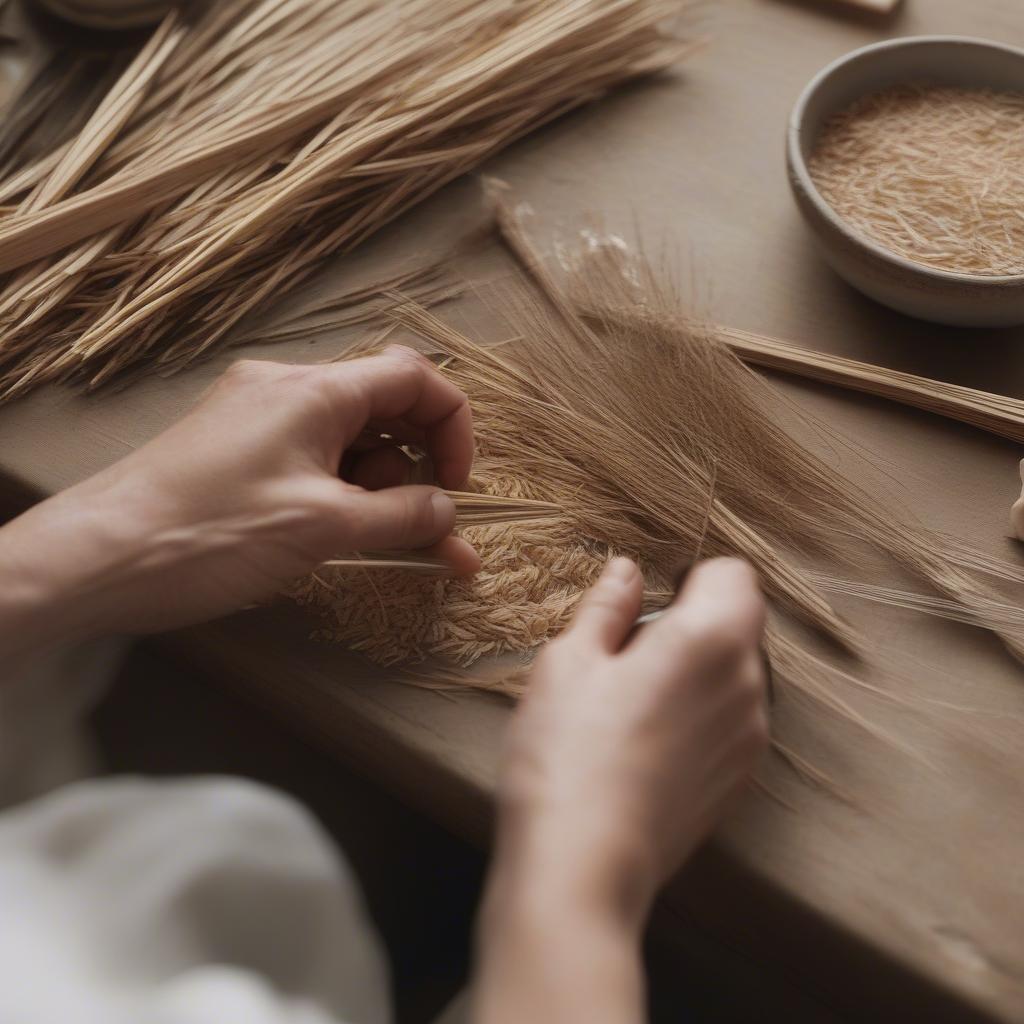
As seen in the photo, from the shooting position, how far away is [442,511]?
81 centimetres

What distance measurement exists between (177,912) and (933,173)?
0.96 metres

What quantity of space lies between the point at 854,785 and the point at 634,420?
14.5 inches

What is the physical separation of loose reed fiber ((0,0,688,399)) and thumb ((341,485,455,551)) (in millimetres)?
343

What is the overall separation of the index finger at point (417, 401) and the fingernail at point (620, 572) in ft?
0.58

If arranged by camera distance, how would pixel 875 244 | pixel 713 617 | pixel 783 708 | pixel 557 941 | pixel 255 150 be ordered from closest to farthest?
pixel 557 941
pixel 713 617
pixel 783 708
pixel 875 244
pixel 255 150

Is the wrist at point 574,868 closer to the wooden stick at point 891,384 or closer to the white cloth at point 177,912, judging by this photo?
the white cloth at point 177,912

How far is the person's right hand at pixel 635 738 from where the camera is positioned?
619 millimetres

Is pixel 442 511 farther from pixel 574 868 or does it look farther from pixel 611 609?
pixel 574 868

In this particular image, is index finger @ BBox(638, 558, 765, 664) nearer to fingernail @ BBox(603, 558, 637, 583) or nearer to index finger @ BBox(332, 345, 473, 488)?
fingernail @ BBox(603, 558, 637, 583)

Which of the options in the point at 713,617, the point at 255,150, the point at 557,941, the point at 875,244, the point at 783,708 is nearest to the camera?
the point at 557,941

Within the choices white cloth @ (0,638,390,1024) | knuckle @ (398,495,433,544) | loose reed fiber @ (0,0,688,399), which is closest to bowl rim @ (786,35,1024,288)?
loose reed fiber @ (0,0,688,399)

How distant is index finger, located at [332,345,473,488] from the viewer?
2.63 ft

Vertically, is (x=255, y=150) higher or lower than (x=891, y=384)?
higher

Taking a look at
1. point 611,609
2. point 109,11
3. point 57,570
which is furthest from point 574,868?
point 109,11
